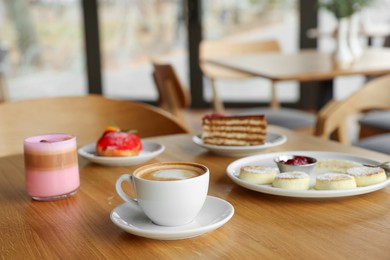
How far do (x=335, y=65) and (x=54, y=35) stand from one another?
163 inches

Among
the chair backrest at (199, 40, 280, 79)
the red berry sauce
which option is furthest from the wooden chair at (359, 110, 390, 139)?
the red berry sauce

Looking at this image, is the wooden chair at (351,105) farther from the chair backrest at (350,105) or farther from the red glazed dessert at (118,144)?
the red glazed dessert at (118,144)

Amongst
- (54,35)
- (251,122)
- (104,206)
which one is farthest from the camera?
(54,35)

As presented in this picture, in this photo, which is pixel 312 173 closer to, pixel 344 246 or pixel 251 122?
pixel 251 122

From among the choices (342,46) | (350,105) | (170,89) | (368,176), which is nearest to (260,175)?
(368,176)

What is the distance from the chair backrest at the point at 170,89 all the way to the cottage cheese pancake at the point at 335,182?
210 centimetres

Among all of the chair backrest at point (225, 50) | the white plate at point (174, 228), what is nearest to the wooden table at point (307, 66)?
the chair backrest at point (225, 50)

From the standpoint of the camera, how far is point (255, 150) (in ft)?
4.19

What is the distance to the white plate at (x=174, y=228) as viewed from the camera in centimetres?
80

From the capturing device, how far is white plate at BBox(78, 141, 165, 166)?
1.21 meters

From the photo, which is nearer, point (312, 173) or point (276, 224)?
point (276, 224)

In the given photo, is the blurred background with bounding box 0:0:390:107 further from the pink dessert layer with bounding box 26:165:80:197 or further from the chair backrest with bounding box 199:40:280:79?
the pink dessert layer with bounding box 26:165:80:197

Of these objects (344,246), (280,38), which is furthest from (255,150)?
(280,38)

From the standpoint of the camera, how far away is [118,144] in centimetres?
124
